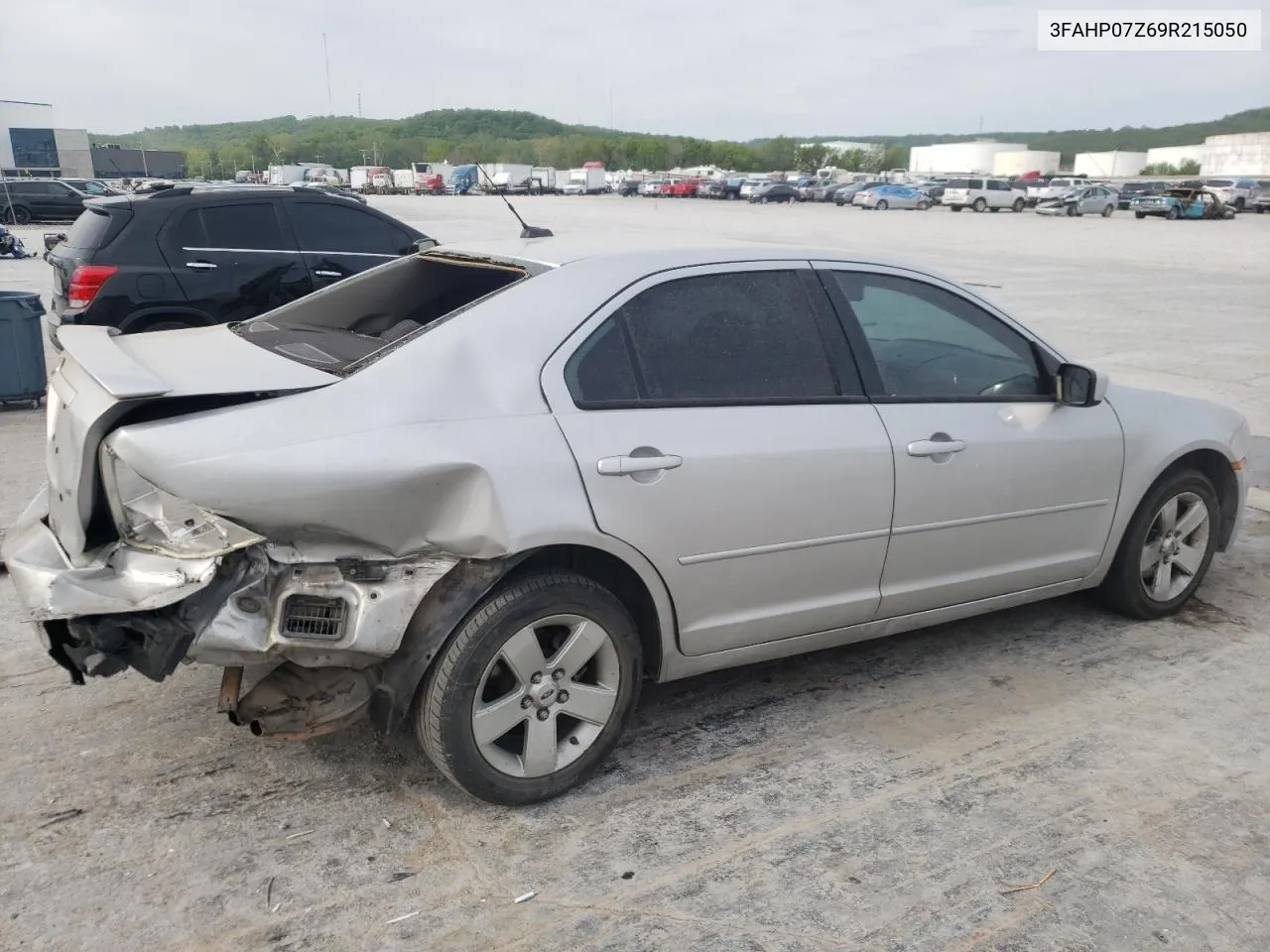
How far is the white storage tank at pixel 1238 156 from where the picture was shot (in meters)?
102

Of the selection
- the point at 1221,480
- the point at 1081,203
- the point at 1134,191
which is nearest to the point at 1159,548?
the point at 1221,480

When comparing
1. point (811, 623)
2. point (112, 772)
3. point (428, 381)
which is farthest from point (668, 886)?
point (112, 772)

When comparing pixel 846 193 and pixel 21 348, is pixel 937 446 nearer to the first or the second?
pixel 21 348

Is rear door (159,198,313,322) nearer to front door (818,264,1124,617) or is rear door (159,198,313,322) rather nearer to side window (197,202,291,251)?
side window (197,202,291,251)

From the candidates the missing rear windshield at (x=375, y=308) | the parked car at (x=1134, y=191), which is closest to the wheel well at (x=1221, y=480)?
the missing rear windshield at (x=375, y=308)

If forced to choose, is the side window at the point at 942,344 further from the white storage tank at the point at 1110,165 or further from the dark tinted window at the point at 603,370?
the white storage tank at the point at 1110,165

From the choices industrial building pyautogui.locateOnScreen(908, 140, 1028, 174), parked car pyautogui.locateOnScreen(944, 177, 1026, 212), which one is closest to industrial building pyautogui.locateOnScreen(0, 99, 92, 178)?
parked car pyautogui.locateOnScreen(944, 177, 1026, 212)

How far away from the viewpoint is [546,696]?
324 cm

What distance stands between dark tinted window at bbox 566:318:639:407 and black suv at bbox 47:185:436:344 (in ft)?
19.1

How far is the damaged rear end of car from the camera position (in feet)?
9.32

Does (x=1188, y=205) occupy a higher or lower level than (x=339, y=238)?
lower

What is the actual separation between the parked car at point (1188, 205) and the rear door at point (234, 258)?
45.8 metres

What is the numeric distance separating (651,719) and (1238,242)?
110ft

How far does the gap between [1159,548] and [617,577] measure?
2.71 metres
